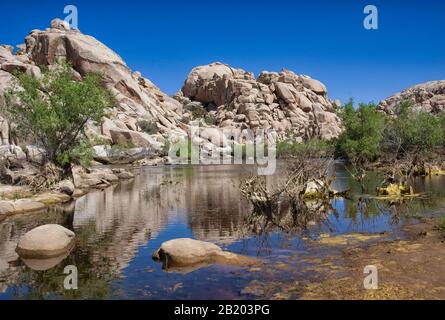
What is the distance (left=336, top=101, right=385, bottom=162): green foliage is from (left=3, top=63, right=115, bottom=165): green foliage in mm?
39645

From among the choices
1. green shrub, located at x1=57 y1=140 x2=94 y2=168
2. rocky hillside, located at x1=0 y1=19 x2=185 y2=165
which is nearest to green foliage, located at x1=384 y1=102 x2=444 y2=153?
green shrub, located at x1=57 y1=140 x2=94 y2=168

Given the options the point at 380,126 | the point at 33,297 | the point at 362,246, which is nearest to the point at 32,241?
the point at 33,297

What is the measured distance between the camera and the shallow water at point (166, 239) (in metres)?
12.0

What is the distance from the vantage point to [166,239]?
1827cm

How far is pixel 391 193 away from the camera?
29219mm

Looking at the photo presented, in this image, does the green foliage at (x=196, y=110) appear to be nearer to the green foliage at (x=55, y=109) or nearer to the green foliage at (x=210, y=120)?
the green foliage at (x=210, y=120)

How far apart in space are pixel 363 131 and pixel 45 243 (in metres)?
Result: 60.1

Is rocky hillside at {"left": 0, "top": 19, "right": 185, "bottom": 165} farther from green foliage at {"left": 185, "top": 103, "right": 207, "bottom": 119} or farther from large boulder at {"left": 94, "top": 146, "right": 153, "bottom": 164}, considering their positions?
green foliage at {"left": 185, "top": 103, "right": 207, "bottom": 119}

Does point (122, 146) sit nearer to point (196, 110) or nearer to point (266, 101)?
point (196, 110)

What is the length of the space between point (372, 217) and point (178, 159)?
65.5m

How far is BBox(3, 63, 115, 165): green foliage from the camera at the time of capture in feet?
116

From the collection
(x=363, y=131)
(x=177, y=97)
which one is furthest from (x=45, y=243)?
(x=177, y=97)

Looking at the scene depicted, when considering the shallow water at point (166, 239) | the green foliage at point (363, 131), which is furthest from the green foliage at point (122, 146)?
the shallow water at point (166, 239)

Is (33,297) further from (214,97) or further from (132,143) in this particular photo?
(214,97)
